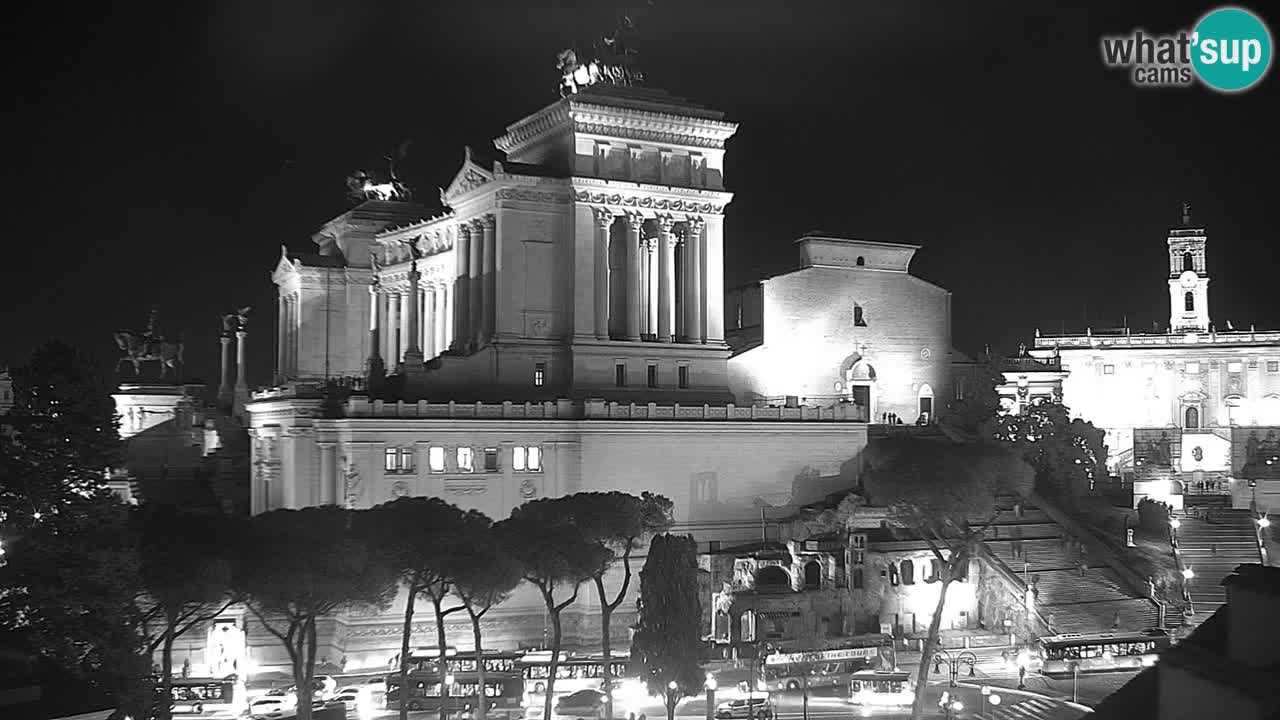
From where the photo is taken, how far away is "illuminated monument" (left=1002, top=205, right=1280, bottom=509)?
114875 mm

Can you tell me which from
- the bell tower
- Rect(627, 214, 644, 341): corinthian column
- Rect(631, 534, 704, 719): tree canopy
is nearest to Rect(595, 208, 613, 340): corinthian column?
Rect(627, 214, 644, 341): corinthian column

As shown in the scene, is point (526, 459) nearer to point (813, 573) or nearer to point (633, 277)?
point (633, 277)

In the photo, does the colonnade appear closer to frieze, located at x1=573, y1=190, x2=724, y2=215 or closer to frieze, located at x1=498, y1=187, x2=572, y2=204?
frieze, located at x1=573, y1=190, x2=724, y2=215

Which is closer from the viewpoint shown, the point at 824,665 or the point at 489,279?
the point at 824,665

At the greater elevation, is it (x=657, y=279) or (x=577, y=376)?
(x=657, y=279)

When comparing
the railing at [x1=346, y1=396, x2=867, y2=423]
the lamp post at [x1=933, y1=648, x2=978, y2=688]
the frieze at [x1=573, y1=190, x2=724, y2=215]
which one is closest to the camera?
the lamp post at [x1=933, y1=648, x2=978, y2=688]

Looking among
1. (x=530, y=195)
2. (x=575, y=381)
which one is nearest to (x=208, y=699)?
(x=575, y=381)

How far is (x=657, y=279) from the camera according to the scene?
255 ft

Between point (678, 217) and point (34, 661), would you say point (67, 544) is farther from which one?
point (678, 217)

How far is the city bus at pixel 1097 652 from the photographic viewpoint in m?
57.1

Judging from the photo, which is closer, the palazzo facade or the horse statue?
the palazzo facade

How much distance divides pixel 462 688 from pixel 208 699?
10.3 metres

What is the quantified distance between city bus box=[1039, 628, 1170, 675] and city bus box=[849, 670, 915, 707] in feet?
25.5

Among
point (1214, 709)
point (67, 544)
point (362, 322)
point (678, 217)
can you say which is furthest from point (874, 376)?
point (1214, 709)
